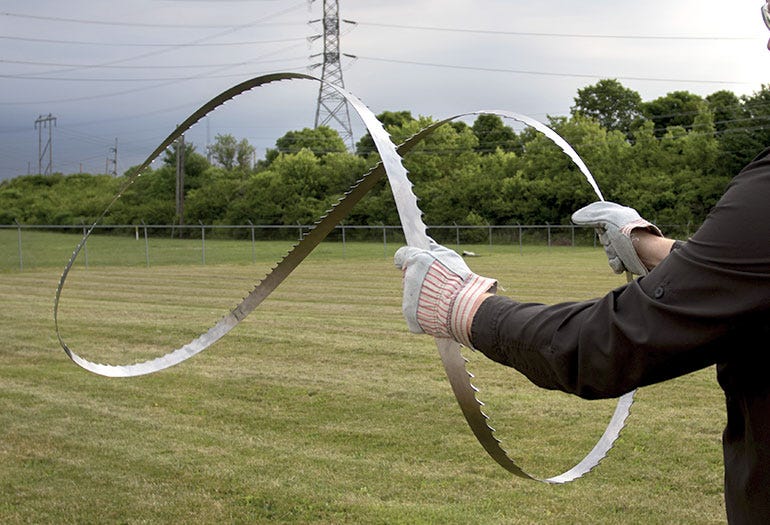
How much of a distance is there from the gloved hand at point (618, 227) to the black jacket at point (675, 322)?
1.41m

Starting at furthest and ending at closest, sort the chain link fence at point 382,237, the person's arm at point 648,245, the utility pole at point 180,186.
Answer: the utility pole at point 180,186 < the chain link fence at point 382,237 < the person's arm at point 648,245

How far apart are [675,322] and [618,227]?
173cm

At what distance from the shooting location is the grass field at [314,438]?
19.4 feet

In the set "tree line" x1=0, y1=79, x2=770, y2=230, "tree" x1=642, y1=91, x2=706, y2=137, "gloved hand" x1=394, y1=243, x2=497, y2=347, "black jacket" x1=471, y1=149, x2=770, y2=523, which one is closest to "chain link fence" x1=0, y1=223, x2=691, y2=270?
"tree line" x1=0, y1=79, x2=770, y2=230

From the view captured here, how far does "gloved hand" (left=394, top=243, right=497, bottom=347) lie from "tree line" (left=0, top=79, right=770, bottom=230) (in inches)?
1572

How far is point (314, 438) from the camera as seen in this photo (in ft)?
24.8

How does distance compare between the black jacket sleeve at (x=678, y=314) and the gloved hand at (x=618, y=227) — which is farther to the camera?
the gloved hand at (x=618, y=227)

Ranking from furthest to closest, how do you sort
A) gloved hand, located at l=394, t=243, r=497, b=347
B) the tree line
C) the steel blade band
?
1. the tree line
2. the steel blade band
3. gloved hand, located at l=394, t=243, r=497, b=347

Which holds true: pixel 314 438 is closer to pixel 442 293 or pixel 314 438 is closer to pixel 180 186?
pixel 442 293

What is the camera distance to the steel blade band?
2.68 m

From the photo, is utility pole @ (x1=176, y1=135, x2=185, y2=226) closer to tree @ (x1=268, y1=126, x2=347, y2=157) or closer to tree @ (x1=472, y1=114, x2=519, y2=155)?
tree @ (x1=268, y1=126, x2=347, y2=157)

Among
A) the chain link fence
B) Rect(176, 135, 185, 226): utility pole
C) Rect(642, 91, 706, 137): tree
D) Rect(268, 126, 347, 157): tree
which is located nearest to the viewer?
the chain link fence

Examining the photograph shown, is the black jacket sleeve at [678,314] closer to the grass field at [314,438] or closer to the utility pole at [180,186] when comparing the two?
the grass field at [314,438]

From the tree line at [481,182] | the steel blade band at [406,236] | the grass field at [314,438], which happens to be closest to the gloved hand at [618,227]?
the steel blade band at [406,236]
